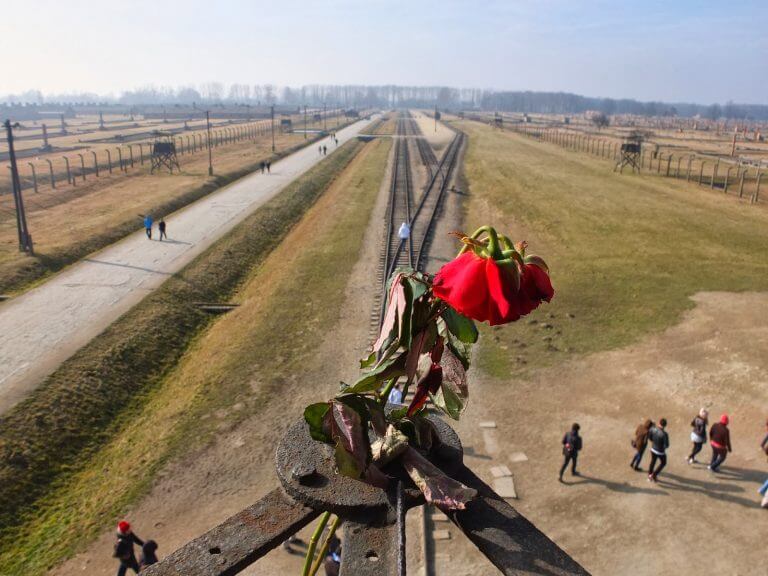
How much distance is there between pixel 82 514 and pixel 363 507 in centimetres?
1193

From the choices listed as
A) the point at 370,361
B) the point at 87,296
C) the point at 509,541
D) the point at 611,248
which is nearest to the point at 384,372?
the point at 370,361

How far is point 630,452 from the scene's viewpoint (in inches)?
541

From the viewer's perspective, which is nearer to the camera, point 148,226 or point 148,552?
point 148,552

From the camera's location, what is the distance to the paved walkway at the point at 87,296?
17516 millimetres

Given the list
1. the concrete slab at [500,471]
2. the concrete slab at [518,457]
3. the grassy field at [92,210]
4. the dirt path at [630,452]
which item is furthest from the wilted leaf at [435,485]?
the grassy field at [92,210]

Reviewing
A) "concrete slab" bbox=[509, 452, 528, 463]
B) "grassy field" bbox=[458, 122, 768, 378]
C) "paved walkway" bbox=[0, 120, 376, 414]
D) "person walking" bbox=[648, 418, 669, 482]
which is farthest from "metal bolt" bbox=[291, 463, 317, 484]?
"paved walkway" bbox=[0, 120, 376, 414]

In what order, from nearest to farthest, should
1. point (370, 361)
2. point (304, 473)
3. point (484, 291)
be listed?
point (484, 291)
point (370, 361)
point (304, 473)

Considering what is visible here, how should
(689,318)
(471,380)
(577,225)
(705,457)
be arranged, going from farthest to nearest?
1. (577,225)
2. (689,318)
3. (471,380)
4. (705,457)

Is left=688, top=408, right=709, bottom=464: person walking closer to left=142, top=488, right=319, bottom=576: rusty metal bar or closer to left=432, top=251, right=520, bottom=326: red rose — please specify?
left=142, top=488, right=319, bottom=576: rusty metal bar

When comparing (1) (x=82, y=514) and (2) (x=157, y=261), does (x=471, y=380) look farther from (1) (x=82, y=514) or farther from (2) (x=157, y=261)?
(2) (x=157, y=261)

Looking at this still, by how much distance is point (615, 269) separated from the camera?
2559cm

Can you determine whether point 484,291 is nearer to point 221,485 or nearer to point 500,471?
point 500,471

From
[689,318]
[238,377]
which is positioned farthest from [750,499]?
A: [238,377]

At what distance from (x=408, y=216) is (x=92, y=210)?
20.1 m
